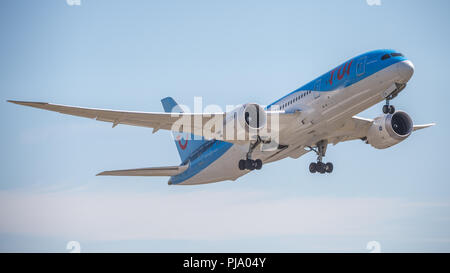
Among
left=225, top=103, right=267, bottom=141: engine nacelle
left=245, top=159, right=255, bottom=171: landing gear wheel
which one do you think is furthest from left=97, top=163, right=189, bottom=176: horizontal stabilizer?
left=225, top=103, right=267, bottom=141: engine nacelle

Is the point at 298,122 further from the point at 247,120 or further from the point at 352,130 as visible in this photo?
the point at 352,130

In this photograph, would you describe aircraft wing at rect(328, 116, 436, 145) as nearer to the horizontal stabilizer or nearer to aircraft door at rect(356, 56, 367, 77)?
aircraft door at rect(356, 56, 367, 77)

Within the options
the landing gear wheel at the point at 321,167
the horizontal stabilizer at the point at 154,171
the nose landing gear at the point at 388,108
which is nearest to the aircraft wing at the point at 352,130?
the landing gear wheel at the point at 321,167

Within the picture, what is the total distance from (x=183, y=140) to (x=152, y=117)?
10.4 metres

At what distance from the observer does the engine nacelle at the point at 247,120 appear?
3291 cm

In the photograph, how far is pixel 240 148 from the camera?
37156 mm

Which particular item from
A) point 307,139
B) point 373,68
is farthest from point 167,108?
point 373,68

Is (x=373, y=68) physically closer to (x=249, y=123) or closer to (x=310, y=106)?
(x=310, y=106)

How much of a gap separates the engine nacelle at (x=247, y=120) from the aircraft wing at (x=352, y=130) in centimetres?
537

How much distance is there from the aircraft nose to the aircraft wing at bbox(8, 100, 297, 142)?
5.89 m

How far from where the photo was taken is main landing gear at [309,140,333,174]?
37406mm

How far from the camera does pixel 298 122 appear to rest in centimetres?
3344
